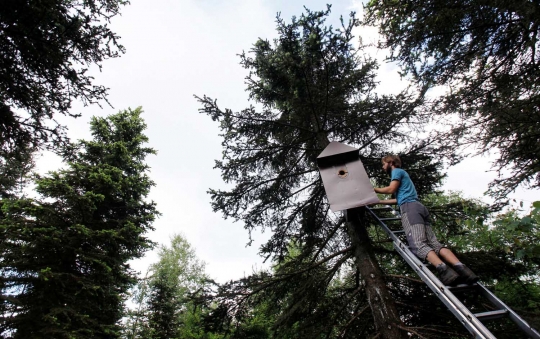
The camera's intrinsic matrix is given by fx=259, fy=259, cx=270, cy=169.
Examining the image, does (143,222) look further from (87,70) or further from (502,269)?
(502,269)

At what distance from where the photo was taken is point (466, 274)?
8.66 feet

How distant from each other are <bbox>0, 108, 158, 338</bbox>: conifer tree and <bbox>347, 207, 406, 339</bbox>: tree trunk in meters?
6.69

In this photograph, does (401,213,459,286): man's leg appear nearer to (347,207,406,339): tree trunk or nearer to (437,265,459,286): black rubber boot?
(437,265,459,286): black rubber boot

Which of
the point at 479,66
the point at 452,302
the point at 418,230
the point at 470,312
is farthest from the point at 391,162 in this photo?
the point at 479,66

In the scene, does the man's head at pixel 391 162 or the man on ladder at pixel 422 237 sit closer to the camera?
the man on ladder at pixel 422 237

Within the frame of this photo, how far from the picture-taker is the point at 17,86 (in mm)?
5062

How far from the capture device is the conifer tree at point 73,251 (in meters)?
7.16

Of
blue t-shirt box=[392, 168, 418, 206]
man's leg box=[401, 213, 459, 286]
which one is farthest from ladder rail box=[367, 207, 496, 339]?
blue t-shirt box=[392, 168, 418, 206]

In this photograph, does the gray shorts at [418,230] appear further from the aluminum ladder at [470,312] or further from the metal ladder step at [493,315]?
the metal ladder step at [493,315]

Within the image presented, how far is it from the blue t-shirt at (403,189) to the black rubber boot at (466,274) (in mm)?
998

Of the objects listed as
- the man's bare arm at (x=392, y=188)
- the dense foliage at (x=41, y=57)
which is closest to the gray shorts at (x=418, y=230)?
the man's bare arm at (x=392, y=188)

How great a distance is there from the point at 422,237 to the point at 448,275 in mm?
541

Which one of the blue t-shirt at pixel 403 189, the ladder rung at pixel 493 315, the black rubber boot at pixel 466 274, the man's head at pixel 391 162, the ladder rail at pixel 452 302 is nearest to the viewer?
the ladder rail at pixel 452 302

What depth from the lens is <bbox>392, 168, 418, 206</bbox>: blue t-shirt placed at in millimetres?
3527
